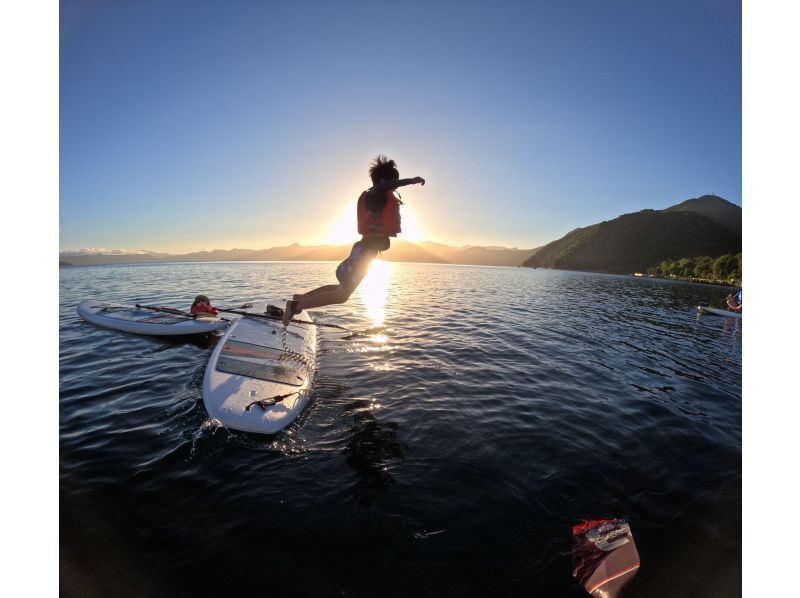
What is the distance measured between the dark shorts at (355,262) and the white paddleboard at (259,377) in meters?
2.82

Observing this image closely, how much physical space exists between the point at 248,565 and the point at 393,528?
1709mm

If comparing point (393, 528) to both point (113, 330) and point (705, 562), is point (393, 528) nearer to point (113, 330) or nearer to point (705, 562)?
point (705, 562)

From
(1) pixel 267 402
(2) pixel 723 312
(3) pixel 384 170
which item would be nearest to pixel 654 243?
(2) pixel 723 312

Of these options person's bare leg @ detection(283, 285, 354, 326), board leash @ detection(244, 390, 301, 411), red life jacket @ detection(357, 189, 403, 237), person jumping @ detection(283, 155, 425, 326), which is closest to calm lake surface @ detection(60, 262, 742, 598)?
board leash @ detection(244, 390, 301, 411)

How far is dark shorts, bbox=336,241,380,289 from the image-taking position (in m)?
7.45

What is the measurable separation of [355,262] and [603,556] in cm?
630

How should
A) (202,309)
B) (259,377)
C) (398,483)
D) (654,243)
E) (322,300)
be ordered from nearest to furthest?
1. (398,483)
2. (322,300)
3. (259,377)
4. (202,309)
5. (654,243)

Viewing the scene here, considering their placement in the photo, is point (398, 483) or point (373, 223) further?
point (373, 223)

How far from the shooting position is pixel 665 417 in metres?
7.94

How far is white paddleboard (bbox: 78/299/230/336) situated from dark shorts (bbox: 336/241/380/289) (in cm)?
956

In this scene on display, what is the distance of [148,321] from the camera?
571 inches

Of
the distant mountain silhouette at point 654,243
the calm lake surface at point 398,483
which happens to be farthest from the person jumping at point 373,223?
the distant mountain silhouette at point 654,243

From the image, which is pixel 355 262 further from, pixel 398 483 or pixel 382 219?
→ pixel 398 483

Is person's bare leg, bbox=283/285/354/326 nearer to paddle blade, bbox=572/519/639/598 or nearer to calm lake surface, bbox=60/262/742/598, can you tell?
calm lake surface, bbox=60/262/742/598
